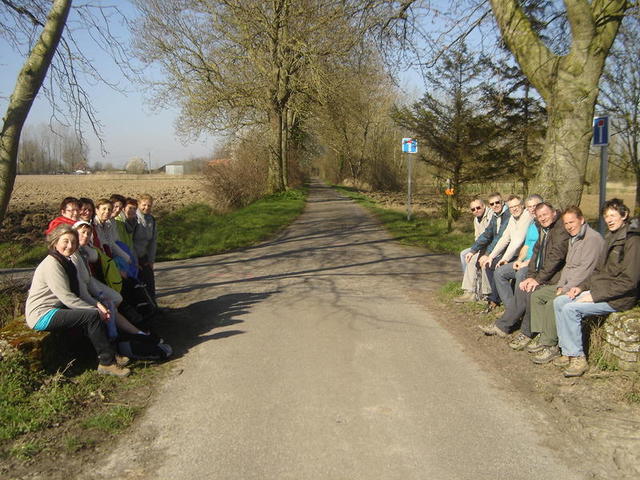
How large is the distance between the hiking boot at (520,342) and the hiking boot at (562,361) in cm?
54

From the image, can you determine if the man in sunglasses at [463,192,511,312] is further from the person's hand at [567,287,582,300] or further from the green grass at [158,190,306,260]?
the green grass at [158,190,306,260]

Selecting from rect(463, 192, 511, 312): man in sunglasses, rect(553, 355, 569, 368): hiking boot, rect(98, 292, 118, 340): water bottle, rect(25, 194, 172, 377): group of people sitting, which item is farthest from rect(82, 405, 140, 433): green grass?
rect(463, 192, 511, 312): man in sunglasses

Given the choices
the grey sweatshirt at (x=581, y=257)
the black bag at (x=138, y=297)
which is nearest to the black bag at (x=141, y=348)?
the black bag at (x=138, y=297)

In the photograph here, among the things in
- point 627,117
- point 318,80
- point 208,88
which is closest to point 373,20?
point 318,80

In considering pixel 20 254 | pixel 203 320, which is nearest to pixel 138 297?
pixel 203 320

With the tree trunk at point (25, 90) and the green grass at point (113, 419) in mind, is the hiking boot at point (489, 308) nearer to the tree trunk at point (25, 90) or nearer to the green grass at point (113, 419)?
the green grass at point (113, 419)

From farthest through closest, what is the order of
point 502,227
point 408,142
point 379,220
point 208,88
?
point 208,88
point 379,220
point 408,142
point 502,227

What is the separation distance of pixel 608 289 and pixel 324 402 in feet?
9.81

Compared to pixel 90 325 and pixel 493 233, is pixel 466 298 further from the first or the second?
pixel 90 325

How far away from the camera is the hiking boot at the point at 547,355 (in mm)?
5664

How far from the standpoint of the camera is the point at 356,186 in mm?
52781

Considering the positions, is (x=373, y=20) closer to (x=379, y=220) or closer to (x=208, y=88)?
(x=379, y=220)

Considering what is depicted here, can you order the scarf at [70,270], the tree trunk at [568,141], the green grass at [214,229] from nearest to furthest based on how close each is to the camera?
the scarf at [70,270], the tree trunk at [568,141], the green grass at [214,229]

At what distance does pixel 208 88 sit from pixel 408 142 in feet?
43.5
